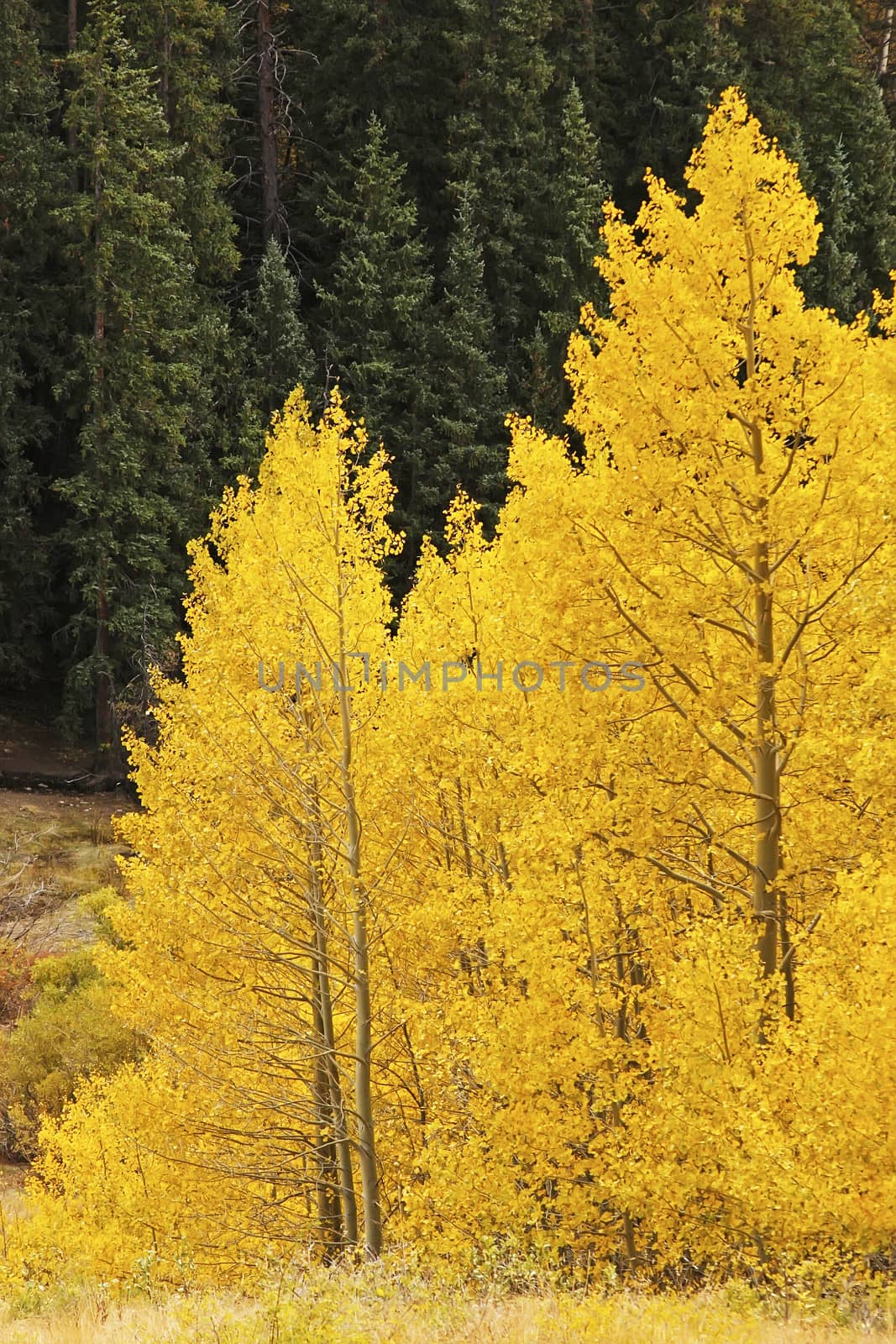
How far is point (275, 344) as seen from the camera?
32.9m

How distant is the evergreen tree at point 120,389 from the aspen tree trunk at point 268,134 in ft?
22.1

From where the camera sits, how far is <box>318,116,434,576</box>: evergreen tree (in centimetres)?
3334

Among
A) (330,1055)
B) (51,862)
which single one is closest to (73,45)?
(51,862)

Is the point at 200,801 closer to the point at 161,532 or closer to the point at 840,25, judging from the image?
the point at 161,532

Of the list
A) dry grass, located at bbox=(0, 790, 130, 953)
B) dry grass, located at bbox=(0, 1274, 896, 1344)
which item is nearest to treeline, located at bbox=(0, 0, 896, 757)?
dry grass, located at bbox=(0, 790, 130, 953)

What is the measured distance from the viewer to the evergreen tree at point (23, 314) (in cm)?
2916

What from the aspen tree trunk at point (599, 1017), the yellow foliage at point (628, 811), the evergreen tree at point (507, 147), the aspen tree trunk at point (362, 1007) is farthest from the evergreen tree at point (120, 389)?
the aspen tree trunk at point (599, 1017)

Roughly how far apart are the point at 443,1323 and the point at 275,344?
2946 cm

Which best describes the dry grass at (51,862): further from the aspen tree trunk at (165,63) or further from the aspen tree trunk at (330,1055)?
the aspen tree trunk at (165,63)

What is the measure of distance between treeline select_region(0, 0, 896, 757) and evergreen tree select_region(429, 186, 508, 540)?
99 mm

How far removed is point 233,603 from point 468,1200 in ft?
17.4

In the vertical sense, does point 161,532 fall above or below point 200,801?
above

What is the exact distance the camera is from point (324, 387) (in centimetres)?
3281

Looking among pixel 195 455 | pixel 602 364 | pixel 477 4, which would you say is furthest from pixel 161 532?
pixel 602 364
